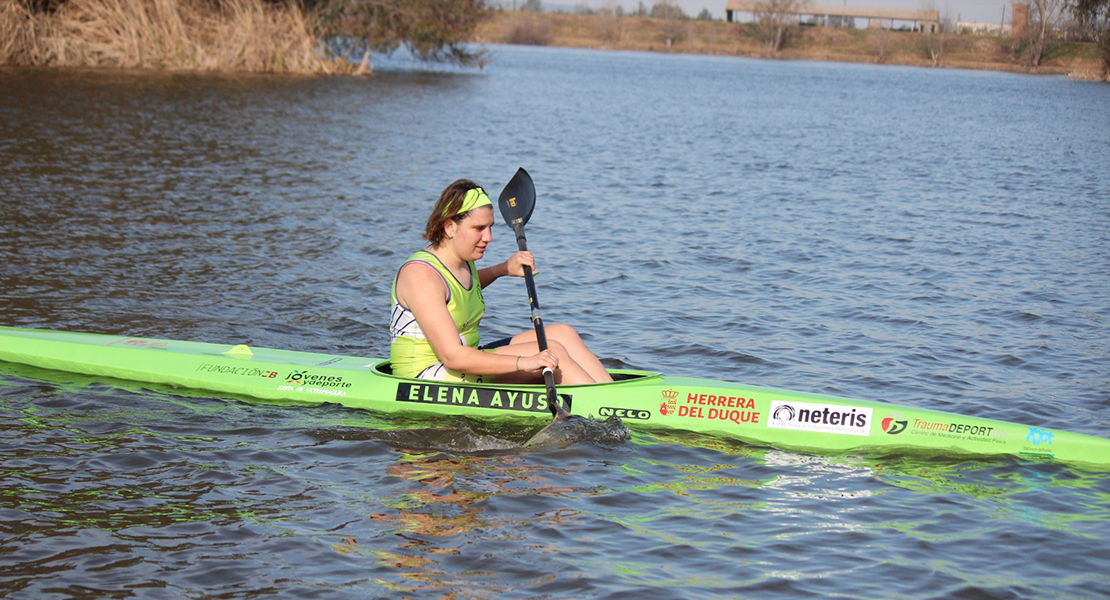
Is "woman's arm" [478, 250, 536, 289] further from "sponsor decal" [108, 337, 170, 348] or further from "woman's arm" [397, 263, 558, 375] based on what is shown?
"sponsor decal" [108, 337, 170, 348]

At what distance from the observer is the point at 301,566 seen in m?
4.11

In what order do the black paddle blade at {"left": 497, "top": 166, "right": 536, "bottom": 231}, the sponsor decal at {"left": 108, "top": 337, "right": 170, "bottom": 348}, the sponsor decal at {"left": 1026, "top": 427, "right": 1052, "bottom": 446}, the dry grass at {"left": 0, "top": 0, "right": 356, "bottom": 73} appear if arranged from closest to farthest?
1. the sponsor decal at {"left": 1026, "top": 427, "right": 1052, "bottom": 446}
2. the sponsor decal at {"left": 108, "top": 337, "right": 170, "bottom": 348}
3. the black paddle blade at {"left": 497, "top": 166, "right": 536, "bottom": 231}
4. the dry grass at {"left": 0, "top": 0, "right": 356, "bottom": 73}

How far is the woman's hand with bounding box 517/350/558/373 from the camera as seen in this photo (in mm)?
5344

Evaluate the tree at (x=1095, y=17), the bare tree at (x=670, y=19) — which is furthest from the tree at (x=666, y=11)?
the tree at (x=1095, y=17)

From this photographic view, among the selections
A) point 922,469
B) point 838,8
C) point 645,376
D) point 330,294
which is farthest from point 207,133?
point 838,8

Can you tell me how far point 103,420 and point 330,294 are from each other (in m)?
3.53

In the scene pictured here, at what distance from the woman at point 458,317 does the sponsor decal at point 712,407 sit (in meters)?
0.40

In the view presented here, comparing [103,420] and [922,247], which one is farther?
[922,247]

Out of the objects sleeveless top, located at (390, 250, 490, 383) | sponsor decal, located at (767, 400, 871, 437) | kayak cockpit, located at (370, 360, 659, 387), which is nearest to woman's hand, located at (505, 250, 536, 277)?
sleeveless top, located at (390, 250, 490, 383)

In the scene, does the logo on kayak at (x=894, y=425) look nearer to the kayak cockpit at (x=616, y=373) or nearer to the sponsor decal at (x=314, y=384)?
the kayak cockpit at (x=616, y=373)

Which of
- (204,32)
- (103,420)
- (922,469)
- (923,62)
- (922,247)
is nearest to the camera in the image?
(922,469)

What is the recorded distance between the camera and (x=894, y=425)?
5512 millimetres

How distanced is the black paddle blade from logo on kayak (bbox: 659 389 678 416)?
177 centimetres

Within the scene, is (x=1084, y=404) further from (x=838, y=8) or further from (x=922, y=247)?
(x=838, y=8)
